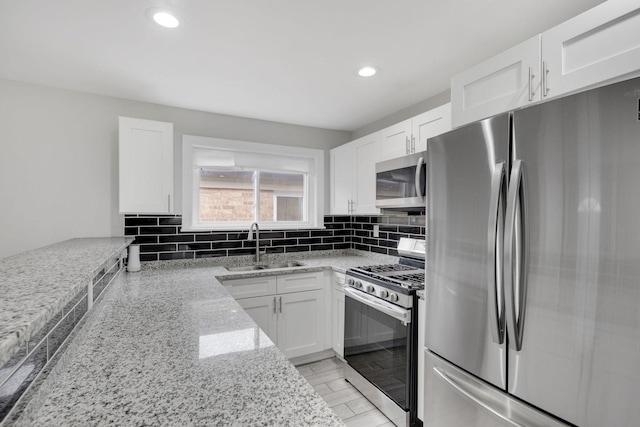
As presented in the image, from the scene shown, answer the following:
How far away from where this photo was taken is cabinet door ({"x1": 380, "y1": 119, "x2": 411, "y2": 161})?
2409 millimetres

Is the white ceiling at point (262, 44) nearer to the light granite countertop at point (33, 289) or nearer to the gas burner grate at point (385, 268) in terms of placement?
the light granite countertop at point (33, 289)

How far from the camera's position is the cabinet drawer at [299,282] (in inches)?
110

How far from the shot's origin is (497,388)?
134 centimetres

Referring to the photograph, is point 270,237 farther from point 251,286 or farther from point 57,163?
point 57,163

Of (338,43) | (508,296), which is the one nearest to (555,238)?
(508,296)

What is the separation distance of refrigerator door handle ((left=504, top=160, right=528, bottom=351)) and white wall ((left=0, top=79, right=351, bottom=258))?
2854 mm

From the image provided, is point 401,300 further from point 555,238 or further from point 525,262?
point 555,238

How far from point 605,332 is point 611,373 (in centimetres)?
13

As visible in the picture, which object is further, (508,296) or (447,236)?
(447,236)

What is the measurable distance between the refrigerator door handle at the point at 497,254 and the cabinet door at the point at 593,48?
0.42 metres

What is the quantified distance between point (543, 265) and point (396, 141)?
160 centimetres

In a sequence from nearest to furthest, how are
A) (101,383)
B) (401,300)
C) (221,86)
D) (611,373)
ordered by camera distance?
(101,383), (611,373), (401,300), (221,86)

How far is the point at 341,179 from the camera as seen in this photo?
334cm

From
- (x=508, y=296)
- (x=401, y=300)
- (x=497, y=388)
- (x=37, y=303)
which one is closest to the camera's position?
(x=37, y=303)
